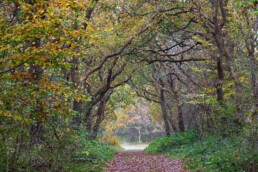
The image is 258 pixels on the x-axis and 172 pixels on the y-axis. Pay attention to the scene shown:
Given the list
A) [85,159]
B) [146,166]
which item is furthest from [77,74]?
[146,166]

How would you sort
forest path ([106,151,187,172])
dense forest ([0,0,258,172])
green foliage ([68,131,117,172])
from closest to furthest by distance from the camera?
1. dense forest ([0,0,258,172])
2. green foliage ([68,131,117,172])
3. forest path ([106,151,187,172])

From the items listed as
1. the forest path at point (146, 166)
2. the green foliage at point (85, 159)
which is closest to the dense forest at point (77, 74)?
the green foliage at point (85, 159)

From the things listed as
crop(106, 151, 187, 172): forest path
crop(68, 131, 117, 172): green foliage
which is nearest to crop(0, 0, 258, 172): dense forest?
crop(68, 131, 117, 172): green foliage

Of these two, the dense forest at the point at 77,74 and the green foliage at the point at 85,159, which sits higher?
the dense forest at the point at 77,74

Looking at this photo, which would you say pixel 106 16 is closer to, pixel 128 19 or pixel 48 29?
pixel 128 19

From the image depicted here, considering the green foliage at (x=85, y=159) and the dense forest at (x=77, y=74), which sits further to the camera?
the green foliage at (x=85, y=159)

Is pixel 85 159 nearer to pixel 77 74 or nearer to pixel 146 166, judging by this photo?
pixel 146 166

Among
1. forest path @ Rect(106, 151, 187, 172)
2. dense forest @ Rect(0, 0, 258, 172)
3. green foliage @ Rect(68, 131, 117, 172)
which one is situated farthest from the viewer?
forest path @ Rect(106, 151, 187, 172)

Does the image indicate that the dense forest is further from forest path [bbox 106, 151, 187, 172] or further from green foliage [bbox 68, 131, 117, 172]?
forest path [bbox 106, 151, 187, 172]

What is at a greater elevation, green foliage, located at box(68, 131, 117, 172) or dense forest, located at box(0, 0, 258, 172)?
dense forest, located at box(0, 0, 258, 172)

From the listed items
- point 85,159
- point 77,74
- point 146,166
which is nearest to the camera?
point 85,159

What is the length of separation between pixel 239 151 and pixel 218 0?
5.24 metres

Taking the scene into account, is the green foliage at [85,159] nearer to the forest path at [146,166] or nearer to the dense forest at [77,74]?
the dense forest at [77,74]

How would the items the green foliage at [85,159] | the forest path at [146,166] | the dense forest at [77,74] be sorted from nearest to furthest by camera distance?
the dense forest at [77,74]
the green foliage at [85,159]
the forest path at [146,166]
